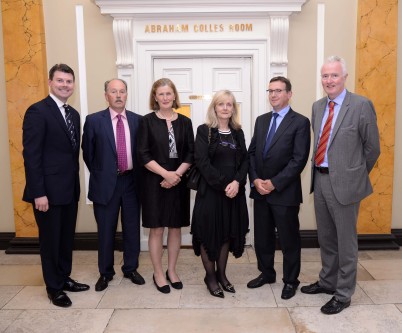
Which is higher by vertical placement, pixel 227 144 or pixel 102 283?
pixel 227 144

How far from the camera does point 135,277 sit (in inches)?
151

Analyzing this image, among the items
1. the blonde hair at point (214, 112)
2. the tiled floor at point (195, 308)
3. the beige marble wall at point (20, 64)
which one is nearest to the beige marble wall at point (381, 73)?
the tiled floor at point (195, 308)

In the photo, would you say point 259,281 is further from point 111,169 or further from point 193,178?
point 111,169

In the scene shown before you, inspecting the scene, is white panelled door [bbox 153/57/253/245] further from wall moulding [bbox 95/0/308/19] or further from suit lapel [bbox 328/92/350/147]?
suit lapel [bbox 328/92/350/147]

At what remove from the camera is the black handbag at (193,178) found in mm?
3424

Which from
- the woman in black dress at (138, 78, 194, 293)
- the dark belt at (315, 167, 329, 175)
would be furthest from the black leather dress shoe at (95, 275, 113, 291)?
the dark belt at (315, 167, 329, 175)

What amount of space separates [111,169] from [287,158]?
1.48 meters

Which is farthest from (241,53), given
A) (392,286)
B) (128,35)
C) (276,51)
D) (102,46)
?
(392,286)

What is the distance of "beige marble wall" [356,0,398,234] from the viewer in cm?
451

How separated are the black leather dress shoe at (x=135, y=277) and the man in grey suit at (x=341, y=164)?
1.61m

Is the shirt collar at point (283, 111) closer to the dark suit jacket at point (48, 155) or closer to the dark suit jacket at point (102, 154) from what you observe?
the dark suit jacket at point (102, 154)

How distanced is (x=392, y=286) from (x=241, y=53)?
2.79 m

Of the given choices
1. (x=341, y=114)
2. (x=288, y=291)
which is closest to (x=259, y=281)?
(x=288, y=291)

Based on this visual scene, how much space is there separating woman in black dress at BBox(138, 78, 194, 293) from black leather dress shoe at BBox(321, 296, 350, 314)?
124cm
